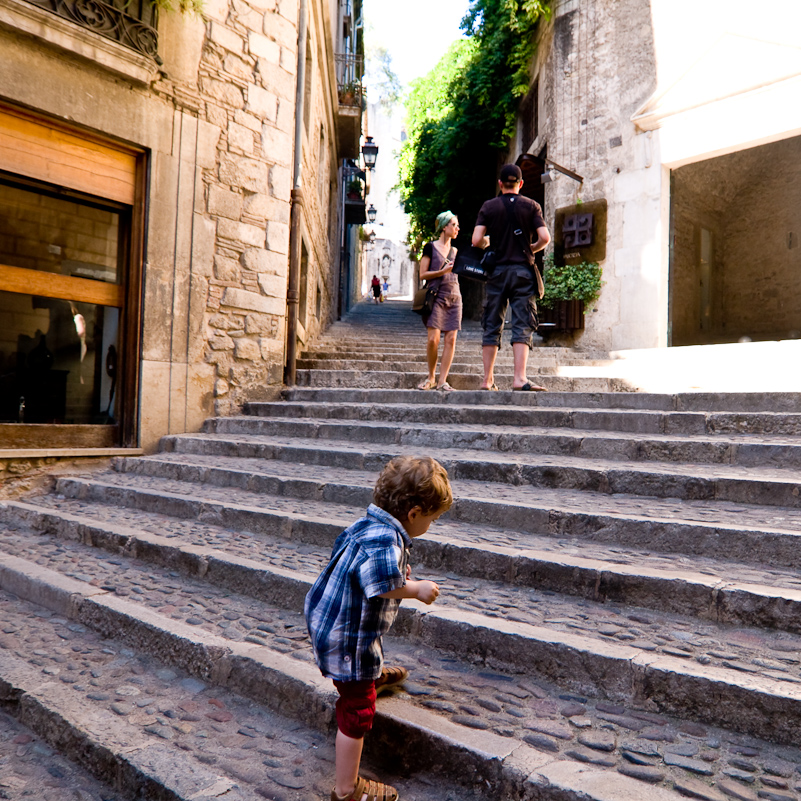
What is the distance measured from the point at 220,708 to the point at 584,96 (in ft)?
36.4

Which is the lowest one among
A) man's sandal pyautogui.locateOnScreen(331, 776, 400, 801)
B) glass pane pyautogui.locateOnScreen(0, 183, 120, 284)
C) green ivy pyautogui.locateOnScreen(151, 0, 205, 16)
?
man's sandal pyautogui.locateOnScreen(331, 776, 400, 801)

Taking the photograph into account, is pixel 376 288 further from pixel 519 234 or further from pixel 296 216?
pixel 519 234

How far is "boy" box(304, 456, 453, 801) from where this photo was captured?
5.90 feet

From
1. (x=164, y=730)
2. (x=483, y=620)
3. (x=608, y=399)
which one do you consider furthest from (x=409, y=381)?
(x=164, y=730)

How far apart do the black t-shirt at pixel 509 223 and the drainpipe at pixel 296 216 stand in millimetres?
2837

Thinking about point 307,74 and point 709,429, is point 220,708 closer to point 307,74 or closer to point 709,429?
point 709,429

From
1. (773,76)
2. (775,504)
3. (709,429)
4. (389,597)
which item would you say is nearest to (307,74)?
(773,76)

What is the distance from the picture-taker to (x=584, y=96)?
35.9 feet

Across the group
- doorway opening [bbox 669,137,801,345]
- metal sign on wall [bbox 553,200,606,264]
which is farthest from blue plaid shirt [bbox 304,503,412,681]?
doorway opening [bbox 669,137,801,345]

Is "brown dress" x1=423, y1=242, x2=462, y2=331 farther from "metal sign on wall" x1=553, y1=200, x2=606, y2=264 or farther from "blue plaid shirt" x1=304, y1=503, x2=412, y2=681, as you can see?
"metal sign on wall" x1=553, y1=200, x2=606, y2=264

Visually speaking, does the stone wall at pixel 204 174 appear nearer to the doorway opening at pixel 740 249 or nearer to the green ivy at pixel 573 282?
the green ivy at pixel 573 282

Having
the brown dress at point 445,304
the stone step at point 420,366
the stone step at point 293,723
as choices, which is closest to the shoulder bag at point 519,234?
the brown dress at point 445,304

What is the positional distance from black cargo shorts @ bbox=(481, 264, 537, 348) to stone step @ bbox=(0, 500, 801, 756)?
305cm

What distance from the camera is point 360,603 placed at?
1825 mm
